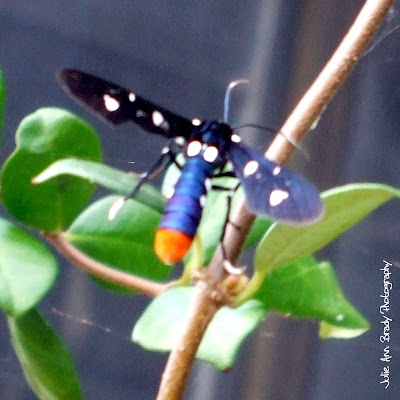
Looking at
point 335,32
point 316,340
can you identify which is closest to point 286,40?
point 335,32

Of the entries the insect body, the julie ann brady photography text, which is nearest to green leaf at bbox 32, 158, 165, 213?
the insect body

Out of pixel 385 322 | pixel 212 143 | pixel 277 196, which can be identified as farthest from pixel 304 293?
pixel 385 322

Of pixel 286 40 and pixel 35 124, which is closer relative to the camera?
pixel 35 124

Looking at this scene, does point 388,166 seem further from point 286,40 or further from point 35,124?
point 35,124

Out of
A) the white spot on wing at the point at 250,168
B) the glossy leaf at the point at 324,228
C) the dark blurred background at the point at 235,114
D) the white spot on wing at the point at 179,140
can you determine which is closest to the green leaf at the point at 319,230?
the glossy leaf at the point at 324,228

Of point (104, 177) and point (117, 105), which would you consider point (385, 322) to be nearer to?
point (117, 105)

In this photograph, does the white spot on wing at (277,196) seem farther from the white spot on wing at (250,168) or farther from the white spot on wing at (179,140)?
the white spot on wing at (179,140)
